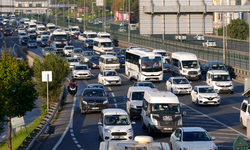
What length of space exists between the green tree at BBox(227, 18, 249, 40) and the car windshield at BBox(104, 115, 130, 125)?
75.4 m

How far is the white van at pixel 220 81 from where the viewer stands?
36188 mm

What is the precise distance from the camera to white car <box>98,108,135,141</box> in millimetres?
20094

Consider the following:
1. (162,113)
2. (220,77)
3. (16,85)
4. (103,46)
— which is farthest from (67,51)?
(162,113)

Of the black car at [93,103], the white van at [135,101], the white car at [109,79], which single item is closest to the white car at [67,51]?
the white car at [109,79]

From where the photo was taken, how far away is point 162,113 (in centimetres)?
2198

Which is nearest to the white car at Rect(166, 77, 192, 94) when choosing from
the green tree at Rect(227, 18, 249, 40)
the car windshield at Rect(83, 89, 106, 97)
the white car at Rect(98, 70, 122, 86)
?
the white car at Rect(98, 70, 122, 86)

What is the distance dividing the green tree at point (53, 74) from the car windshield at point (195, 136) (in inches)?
706

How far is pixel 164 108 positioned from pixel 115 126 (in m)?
3.15

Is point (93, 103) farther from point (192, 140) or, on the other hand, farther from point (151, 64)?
point (151, 64)

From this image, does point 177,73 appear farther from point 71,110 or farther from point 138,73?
point 71,110

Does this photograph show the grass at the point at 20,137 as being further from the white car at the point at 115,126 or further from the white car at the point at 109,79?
the white car at the point at 115,126

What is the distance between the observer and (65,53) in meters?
64.6

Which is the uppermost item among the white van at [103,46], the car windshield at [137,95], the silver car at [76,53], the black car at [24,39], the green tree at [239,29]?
the green tree at [239,29]

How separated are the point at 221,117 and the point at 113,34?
229 feet
